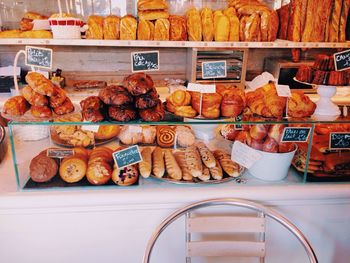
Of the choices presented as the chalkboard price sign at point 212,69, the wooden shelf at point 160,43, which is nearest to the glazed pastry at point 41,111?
the chalkboard price sign at point 212,69

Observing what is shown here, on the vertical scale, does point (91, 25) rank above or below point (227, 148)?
above

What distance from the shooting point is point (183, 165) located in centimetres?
130

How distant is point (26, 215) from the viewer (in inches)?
45.8

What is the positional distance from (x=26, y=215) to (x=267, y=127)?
3.14 ft

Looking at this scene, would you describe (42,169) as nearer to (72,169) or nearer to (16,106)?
(72,169)

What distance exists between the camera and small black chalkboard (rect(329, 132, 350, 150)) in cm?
125

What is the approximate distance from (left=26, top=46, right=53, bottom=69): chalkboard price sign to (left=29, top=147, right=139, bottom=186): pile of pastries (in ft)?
1.22

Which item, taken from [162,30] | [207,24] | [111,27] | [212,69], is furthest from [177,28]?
[212,69]

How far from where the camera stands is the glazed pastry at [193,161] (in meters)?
1.24

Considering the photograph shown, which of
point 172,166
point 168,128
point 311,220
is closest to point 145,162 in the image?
point 172,166

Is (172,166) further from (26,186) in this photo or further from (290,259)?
(290,259)

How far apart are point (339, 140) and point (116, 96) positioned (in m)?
0.88

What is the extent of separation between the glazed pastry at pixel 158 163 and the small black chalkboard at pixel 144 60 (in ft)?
1.16

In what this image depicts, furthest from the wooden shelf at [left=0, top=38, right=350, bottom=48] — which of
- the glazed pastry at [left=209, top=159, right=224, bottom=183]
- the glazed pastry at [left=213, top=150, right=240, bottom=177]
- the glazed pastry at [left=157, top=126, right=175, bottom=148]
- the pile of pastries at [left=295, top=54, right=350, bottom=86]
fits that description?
the glazed pastry at [left=209, top=159, right=224, bottom=183]
